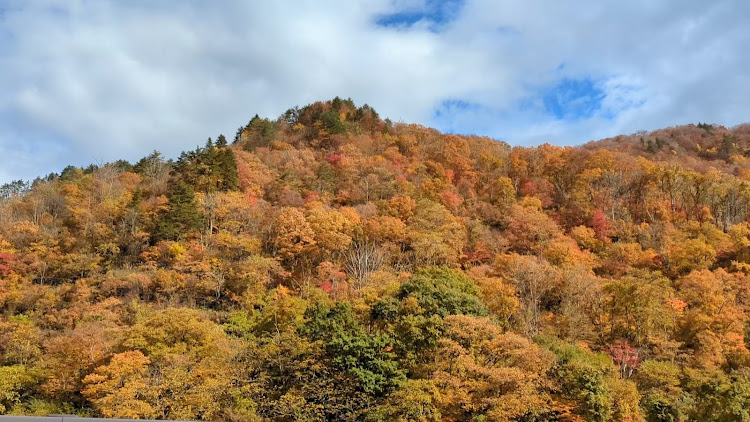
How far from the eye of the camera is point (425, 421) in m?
18.3

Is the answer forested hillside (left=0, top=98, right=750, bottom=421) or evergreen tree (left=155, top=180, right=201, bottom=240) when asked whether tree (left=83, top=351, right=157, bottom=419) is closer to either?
forested hillside (left=0, top=98, right=750, bottom=421)

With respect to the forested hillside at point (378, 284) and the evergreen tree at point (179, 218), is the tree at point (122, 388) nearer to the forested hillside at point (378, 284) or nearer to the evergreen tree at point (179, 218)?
the forested hillside at point (378, 284)

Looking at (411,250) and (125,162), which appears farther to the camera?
(125,162)

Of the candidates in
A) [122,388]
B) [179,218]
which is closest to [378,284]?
[122,388]

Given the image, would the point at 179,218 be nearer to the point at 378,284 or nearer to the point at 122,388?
the point at 378,284

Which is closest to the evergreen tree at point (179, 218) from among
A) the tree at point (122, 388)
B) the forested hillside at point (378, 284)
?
the forested hillside at point (378, 284)

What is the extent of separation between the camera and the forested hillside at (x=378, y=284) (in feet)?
65.2

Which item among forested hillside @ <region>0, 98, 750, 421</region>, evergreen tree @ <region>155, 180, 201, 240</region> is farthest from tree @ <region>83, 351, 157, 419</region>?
evergreen tree @ <region>155, 180, 201, 240</region>

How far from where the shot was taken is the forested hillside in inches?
782

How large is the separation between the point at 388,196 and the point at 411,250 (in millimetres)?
9119

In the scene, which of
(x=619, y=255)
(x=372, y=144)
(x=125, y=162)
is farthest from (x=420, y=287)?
(x=125, y=162)

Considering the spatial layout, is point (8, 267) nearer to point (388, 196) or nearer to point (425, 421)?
point (388, 196)

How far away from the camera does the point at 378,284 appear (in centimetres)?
2892

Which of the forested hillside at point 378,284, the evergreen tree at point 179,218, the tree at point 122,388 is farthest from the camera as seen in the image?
the evergreen tree at point 179,218
